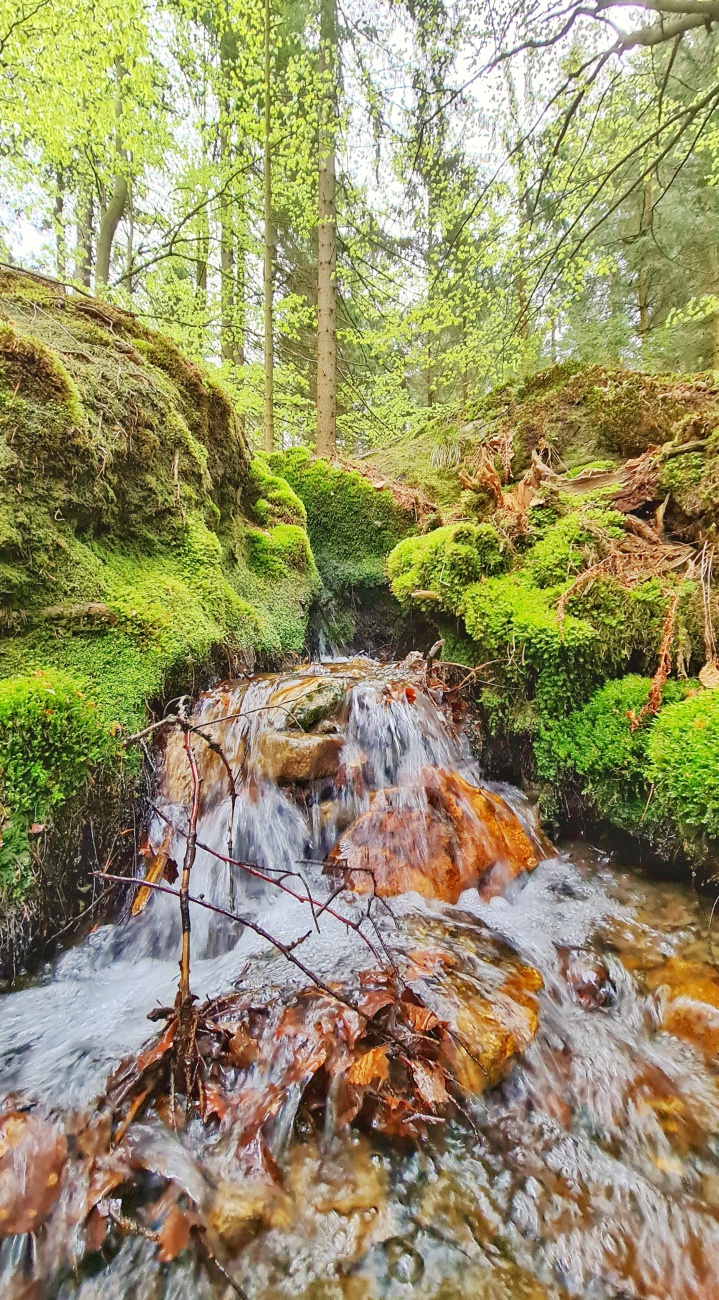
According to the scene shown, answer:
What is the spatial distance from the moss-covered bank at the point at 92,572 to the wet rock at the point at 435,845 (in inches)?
58.9

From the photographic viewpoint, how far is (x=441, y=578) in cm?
437

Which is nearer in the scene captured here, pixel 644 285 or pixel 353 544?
pixel 353 544

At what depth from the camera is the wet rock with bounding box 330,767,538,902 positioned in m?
3.03

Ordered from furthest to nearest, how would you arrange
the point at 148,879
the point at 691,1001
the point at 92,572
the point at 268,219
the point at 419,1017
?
the point at 268,219, the point at 92,572, the point at 148,879, the point at 691,1001, the point at 419,1017

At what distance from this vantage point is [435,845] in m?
3.18

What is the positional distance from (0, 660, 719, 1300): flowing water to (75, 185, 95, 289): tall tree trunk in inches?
535

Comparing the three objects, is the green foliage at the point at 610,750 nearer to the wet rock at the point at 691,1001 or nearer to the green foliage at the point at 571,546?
the wet rock at the point at 691,1001

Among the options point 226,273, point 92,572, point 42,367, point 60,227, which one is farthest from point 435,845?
point 60,227

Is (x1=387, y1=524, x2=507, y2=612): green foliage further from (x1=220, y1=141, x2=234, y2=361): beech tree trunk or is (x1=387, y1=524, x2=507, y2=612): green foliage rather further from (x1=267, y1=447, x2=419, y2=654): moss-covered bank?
(x1=220, y1=141, x2=234, y2=361): beech tree trunk

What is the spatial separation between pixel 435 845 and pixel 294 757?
3.58 feet

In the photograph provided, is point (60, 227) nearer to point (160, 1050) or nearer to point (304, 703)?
point (304, 703)

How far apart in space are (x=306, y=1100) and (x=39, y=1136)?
90 cm

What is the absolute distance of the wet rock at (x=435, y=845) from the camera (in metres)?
3.03

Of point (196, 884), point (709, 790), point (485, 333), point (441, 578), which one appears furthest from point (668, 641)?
point (485, 333)
